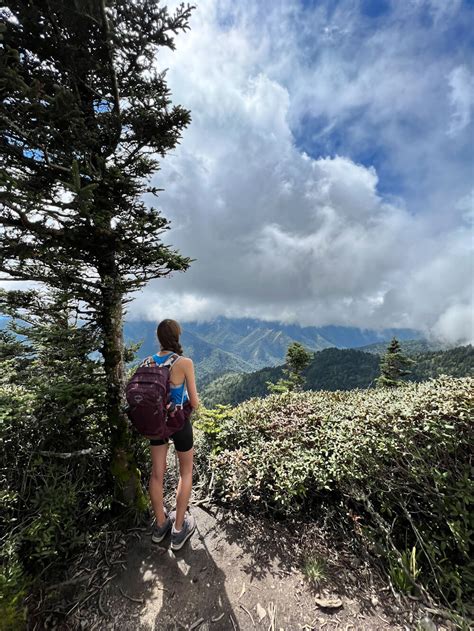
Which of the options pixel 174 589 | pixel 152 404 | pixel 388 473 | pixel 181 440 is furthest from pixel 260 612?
pixel 152 404

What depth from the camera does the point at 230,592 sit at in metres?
2.94

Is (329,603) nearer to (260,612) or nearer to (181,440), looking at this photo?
(260,612)

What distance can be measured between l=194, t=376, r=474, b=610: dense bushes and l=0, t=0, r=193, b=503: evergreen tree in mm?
1901

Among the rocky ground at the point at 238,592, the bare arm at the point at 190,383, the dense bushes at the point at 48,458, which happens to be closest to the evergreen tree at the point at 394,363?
the rocky ground at the point at 238,592

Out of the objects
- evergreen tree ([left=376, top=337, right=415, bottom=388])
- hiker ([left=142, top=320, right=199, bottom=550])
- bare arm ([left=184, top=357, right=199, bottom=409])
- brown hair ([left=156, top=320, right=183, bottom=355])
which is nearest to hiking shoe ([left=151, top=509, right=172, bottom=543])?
hiker ([left=142, top=320, right=199, bottom=550])

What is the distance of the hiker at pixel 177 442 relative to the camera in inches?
127

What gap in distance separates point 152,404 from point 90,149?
10.9 feet

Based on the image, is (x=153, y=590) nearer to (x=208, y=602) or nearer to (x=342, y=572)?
(x=208, y=602)

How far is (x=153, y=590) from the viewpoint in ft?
9.66

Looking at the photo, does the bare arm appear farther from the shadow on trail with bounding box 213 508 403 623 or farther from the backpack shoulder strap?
the shadow on trail with bounding box 213 508 403 623

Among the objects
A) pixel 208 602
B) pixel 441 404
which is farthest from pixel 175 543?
pixel 441 404

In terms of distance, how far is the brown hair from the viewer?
3316mm

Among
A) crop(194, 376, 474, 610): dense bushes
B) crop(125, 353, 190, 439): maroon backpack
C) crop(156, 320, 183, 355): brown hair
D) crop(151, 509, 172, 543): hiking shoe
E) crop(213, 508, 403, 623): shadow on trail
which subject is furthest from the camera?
crop(151, 509, 172, 543): hiking shoe

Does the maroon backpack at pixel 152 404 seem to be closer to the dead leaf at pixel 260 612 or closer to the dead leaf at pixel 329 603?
the dead leaf at pixel 260 612
